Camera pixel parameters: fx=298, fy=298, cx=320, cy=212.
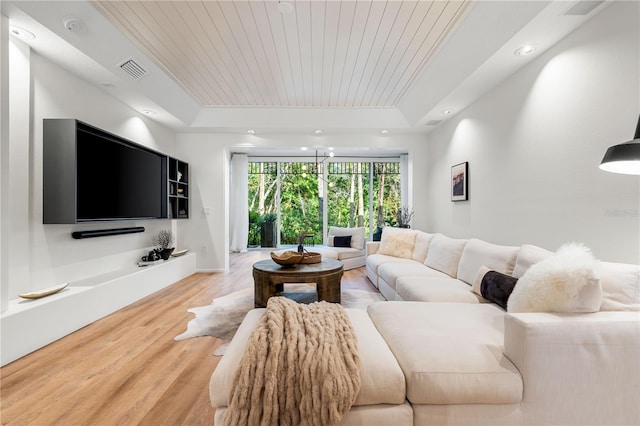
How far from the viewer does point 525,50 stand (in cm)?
261

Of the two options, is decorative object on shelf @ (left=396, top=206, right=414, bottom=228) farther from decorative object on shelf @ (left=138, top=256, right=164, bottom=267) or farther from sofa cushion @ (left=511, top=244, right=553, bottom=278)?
decorative object on shelf @ (left=138, top=256, right=164, bottom=267)

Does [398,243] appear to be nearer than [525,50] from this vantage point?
No

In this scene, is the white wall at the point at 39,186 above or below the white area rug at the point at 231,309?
above

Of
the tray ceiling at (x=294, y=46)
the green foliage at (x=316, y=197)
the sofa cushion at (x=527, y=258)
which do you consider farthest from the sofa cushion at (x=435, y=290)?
the green foliage at (x=316, y=197)

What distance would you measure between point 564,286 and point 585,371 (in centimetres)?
36

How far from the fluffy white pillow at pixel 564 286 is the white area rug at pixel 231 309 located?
6.62ft

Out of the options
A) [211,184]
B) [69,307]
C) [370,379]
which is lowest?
[69,307]

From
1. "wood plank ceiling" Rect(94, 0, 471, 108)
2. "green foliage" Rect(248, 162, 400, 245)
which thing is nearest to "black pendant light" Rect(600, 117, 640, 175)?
"wood plank ceiling" Rect(94, 0, 471, 108)

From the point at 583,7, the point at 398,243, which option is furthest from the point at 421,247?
the point at 583,7

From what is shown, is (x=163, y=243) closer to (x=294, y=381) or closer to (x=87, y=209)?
(x=87, y=209)

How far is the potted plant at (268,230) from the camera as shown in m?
7.97

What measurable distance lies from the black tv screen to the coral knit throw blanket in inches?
104

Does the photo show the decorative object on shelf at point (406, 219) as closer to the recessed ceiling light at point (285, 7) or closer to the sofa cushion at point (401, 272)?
the sofa cushion at point (401, 272)

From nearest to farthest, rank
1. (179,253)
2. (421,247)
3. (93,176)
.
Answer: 1. (93,176)
2. (421,247)
3. (179,253)
